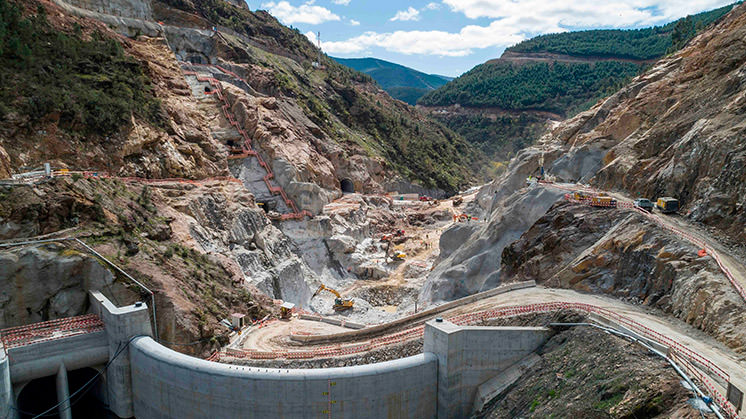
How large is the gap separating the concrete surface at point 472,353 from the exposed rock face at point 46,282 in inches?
701

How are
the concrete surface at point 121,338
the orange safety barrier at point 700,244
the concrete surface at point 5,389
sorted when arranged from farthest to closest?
the concrete surface at point 121,338, the concrete surface at point 5,389, the orange safety barrier at point 700,244

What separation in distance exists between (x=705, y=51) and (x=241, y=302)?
38.2 m

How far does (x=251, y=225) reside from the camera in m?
40.5

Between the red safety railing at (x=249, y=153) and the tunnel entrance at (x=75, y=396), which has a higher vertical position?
the red safety railing at (x=249, y=153)

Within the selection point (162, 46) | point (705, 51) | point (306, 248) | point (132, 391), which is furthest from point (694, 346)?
point (162, 46)

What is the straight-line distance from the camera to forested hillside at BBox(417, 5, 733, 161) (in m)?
132

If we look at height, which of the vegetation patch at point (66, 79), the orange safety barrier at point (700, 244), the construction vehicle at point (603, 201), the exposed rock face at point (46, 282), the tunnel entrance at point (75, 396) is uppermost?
the vegetation patch at point (66, 79)

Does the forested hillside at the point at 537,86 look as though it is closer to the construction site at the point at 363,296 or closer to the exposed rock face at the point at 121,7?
the construction site at the point at 363,296

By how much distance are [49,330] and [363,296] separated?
25376 mm

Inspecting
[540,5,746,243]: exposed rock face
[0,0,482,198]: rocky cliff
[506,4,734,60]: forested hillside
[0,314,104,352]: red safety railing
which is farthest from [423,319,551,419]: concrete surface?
[506,4,734,60]: forested hillside

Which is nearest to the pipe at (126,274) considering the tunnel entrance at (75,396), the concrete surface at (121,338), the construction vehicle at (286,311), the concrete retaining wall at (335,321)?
the concrete surface at (121,338)

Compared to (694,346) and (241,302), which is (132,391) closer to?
(241,302)

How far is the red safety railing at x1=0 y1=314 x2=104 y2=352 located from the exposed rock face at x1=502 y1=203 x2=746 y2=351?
24.5 metres

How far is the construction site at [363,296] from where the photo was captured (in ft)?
58.5
